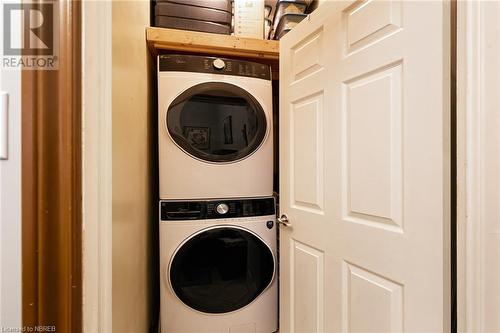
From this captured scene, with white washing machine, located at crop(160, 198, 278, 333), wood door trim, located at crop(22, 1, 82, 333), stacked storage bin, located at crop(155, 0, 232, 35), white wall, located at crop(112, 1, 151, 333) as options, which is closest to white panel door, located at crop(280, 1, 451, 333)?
A: white washing machine, located at crop(160, 198, 278, 333)

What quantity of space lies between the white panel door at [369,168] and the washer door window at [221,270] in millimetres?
227

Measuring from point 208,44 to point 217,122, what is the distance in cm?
47

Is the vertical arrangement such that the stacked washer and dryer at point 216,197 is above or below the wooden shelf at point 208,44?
below

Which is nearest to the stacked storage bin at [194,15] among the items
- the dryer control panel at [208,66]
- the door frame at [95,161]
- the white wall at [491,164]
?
the dryer control panel at [208,66]

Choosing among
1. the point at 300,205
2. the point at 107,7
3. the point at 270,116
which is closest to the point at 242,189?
the point at 300,205

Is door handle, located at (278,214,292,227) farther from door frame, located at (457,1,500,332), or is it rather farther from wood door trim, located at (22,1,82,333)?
wood door trim, located at (22,1,82,333)

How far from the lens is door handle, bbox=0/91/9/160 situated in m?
0.53

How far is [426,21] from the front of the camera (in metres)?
0.75

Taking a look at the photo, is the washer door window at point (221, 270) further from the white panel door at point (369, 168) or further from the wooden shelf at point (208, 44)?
the wooden shelf at point (208, 44)

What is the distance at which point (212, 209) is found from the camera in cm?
144

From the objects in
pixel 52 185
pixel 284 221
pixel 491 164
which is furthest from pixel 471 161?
pixel 52 185

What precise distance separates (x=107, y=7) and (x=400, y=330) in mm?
1317

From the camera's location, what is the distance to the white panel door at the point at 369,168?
29.3 inches

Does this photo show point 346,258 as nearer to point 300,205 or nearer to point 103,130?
point 300,205
